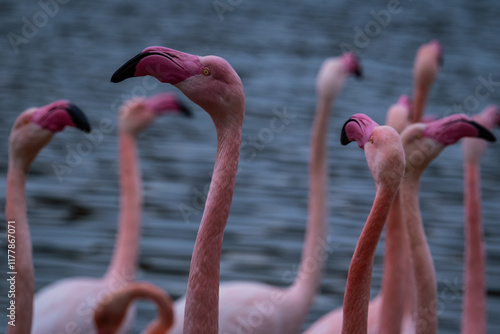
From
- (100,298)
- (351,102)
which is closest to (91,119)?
(351,102)

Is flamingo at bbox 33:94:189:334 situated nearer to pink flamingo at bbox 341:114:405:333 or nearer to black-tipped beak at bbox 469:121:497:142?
pink flamingo at bbox 341:114:405:333

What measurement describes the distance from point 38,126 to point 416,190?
73.1 inches

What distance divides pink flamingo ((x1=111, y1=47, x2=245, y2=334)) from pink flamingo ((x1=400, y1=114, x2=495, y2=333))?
117 cm

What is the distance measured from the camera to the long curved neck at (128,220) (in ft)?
19.9

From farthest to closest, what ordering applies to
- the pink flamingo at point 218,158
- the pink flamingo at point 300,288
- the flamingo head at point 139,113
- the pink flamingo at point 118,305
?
the flamingo head at point 139,113 → the pink flamingo at point 300,288 → the pink flamingo at point 118,305 → the pink flamingo at point 218,158

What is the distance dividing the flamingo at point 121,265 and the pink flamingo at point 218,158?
2.59 m

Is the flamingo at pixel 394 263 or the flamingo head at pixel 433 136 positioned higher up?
the flamingo head at pixel 433 136

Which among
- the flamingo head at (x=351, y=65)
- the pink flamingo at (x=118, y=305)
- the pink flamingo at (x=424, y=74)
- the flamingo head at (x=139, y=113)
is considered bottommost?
the pink flamingo at (x=118, y=305)

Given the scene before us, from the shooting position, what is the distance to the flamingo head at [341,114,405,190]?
2.94 metres

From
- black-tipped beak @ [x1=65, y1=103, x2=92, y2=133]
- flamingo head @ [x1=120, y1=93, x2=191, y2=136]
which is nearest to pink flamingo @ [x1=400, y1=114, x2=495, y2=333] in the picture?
black-tipped beak @ [x1=65, y1=103, x2=92, y2=133]

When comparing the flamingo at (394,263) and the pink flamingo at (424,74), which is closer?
the flamingo at (394,263)

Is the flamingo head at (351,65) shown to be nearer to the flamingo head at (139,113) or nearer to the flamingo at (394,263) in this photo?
the flamingo head at (139,113)

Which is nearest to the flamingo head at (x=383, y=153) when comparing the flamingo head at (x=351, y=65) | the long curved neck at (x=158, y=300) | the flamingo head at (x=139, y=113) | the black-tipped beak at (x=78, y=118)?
the black-tipped beak at (x=78, y=118)

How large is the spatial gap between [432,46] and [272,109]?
8419mm
